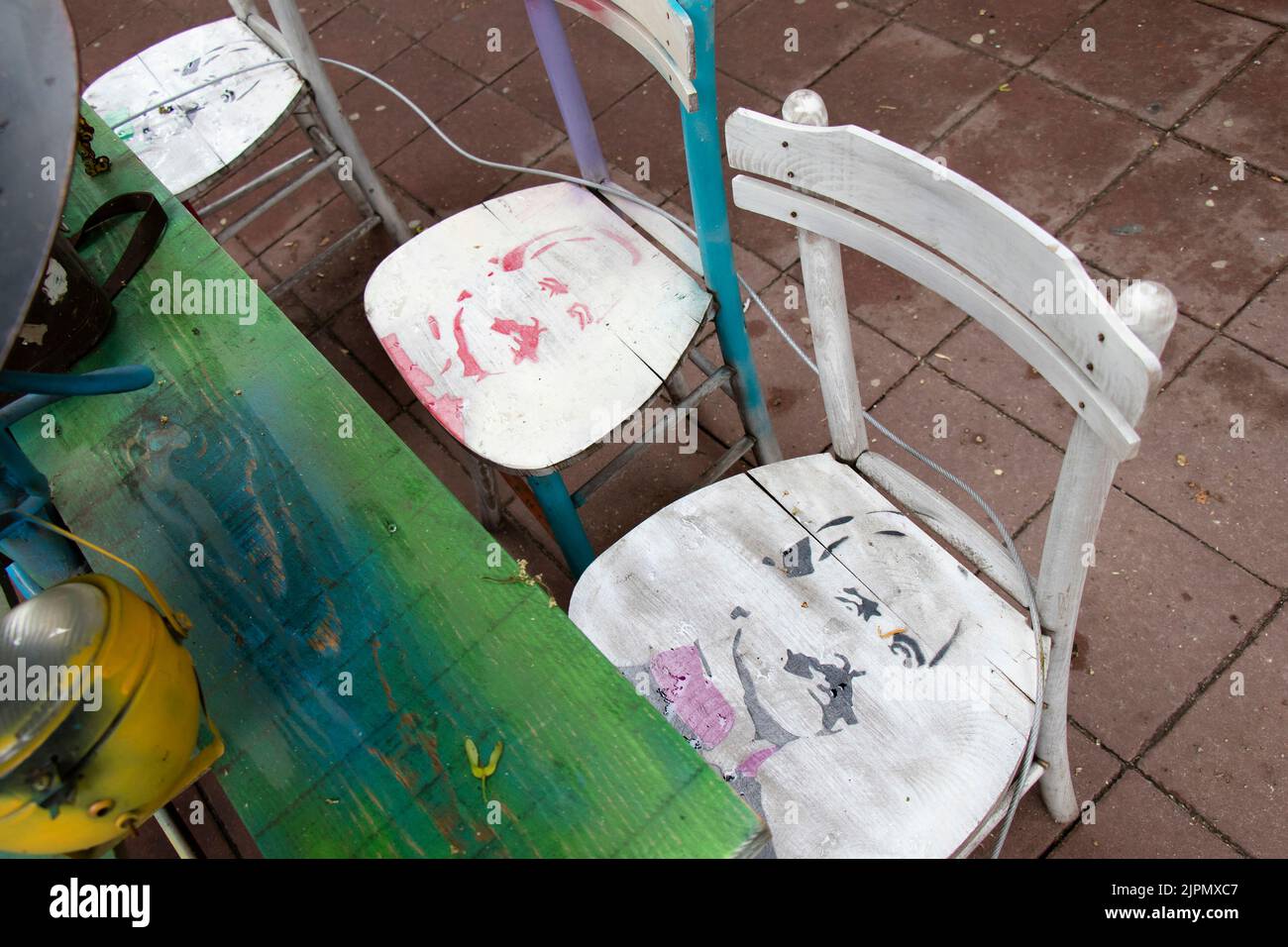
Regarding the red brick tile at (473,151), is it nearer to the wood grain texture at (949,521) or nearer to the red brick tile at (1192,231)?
the red brick tile at (1192,231)

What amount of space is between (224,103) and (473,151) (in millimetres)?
917

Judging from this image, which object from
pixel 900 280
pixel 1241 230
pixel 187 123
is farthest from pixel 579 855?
pixel 1241 230

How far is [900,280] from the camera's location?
8.22 feet

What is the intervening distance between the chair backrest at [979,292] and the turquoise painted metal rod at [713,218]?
107 millimetres

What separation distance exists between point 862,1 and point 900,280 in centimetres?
119

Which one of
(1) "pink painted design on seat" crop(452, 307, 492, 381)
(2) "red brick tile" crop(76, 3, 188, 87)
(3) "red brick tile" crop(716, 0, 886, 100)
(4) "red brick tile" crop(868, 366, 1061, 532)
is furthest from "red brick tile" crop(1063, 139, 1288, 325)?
(2) "red brick tile" crop(76, 3, 188, 87)

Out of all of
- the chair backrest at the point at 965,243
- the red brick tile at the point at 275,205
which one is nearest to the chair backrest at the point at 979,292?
the chair backrest at the point at 965,243

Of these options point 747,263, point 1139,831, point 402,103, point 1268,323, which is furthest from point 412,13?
point 1139,831

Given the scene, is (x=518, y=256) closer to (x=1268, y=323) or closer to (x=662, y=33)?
(x=662, y=33)

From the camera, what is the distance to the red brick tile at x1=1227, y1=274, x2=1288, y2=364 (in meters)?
2.19

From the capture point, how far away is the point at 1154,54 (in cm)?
273

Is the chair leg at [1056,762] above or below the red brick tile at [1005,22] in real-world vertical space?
below

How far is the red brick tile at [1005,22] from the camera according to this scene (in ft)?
9.38
